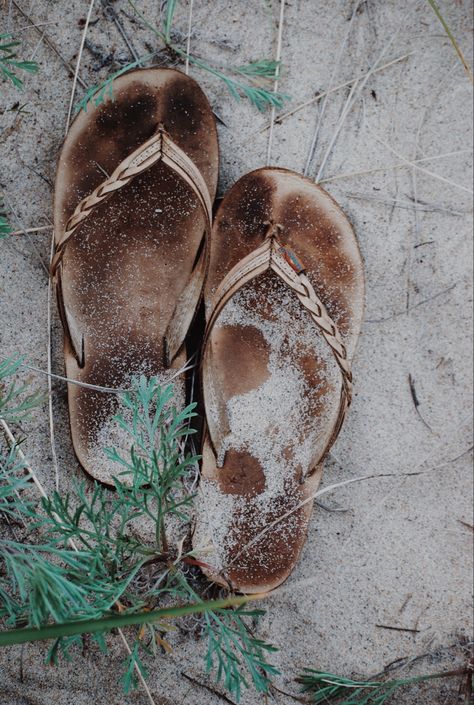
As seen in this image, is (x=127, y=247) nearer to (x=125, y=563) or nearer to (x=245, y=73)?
(x=245, y=73)

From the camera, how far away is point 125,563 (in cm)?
126

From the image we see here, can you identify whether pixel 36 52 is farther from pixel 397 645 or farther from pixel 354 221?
pixel 397 645

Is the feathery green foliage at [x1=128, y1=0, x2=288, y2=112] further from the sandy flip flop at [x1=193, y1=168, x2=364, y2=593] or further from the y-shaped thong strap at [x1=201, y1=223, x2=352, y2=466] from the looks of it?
the y-shaped thong strap at [x1=201, y1=223, x2=352, y2=466]

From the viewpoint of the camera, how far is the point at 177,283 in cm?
130

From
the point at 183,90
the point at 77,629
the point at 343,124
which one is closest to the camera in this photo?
the point at 77,629

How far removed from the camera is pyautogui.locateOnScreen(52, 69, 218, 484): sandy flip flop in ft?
4.13

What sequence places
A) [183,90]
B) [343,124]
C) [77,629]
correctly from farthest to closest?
1. [343,124]
2. [183,90]
3. [77,629]

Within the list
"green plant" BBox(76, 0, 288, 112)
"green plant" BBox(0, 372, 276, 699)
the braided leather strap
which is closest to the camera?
"green plant" BBox(0, 372, 276, 699)

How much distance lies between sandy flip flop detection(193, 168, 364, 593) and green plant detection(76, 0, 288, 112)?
0.16m

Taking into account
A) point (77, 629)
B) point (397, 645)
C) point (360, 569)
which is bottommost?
point (397, 645)

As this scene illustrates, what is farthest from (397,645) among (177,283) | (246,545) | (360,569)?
(177,283)

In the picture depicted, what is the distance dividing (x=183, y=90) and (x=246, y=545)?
93 centimetres

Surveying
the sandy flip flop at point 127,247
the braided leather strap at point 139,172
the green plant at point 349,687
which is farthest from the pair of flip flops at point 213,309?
the green plant at point 349,687

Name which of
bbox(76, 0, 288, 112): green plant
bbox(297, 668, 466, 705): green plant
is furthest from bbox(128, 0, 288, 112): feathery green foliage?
bbox(297, 668, 466, 705): green plant
